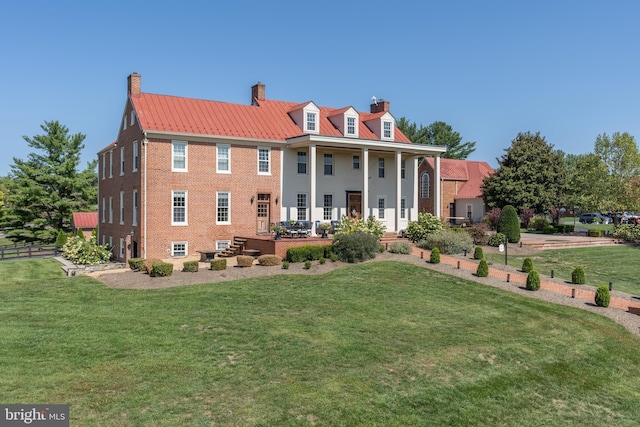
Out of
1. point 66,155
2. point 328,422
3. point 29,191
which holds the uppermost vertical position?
point 66,155

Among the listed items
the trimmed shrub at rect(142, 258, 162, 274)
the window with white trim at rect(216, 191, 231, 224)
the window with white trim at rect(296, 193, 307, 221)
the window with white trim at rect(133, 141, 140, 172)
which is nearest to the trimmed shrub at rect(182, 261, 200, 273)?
the trimmed shrub at rect(142, 258, 162, 274)

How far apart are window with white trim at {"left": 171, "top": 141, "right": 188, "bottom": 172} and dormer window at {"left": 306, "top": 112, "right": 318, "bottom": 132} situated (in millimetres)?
8762

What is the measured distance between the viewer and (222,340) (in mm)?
12172

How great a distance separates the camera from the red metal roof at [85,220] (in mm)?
41778

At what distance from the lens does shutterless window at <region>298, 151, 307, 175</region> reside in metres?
31.7

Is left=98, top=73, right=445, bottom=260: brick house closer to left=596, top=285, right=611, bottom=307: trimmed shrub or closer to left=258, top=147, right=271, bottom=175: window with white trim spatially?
left=258, top=147, right=271, bottom=175: window with white trim

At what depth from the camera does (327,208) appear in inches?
1293

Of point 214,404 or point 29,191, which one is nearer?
point 214,404

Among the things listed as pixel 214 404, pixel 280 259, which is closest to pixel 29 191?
pixel 280 259

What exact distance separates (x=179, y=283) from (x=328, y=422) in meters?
12.9

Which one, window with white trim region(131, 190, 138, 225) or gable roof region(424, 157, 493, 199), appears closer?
window with white trim region(131, 190, 138, 225)

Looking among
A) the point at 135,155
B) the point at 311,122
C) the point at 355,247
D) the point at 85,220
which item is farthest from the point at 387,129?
the point at 85,220

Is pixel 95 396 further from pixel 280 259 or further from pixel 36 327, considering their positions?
pixel 280 259

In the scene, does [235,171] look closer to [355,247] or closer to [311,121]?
[311,121]
